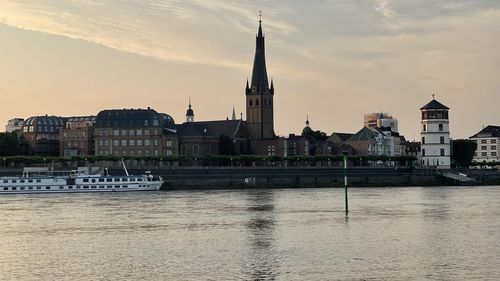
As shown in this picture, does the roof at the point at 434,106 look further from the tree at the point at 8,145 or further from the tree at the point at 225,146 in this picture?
the tree at the point at 8,145

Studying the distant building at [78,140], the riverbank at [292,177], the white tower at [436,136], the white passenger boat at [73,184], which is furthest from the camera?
the distant building at [78,140]

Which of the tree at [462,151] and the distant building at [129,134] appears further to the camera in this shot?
the tree at [462,151]

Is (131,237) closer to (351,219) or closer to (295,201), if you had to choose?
(351,219)

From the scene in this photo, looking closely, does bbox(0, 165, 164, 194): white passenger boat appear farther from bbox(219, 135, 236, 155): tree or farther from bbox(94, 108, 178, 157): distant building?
bbox(219, 135, 236, 155): tree

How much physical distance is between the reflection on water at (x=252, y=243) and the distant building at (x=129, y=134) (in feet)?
336

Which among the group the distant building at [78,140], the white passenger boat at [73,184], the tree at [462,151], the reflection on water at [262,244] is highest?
the distant building at [78,140]

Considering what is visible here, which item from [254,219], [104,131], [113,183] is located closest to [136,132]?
[104,131]

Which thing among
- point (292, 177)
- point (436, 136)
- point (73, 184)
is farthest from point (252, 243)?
point (436, 136)

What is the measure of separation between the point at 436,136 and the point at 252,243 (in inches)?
4591

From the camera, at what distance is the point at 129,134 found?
183m

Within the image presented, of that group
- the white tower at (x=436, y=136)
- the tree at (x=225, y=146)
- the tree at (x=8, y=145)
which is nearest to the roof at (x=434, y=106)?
the white tower at (x=436, y=136)

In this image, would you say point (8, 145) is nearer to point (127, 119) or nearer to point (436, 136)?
point (127, 119)

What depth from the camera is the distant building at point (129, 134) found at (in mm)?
182625

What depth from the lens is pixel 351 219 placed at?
63.8 meters
